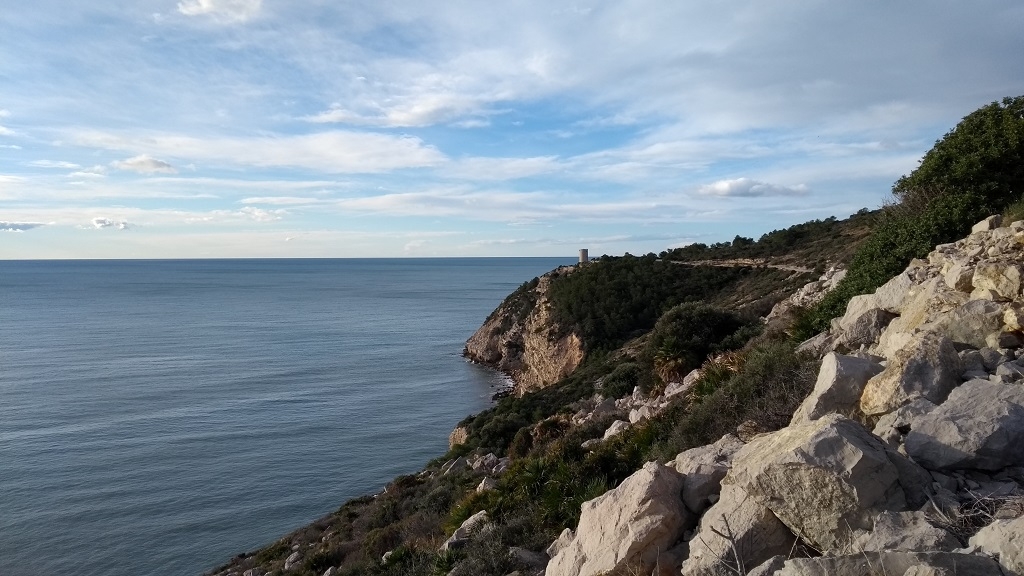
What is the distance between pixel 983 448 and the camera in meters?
5.21

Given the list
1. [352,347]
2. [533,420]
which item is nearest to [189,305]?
[352,347]

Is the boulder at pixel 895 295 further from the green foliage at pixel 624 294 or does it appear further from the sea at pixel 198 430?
the green foliage at pixel 624 294

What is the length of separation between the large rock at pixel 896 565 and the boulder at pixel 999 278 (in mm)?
5108

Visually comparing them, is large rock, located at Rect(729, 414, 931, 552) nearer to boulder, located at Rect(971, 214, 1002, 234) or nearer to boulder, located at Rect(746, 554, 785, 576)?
boulder, located at Rect(746, 554, 785, 576)

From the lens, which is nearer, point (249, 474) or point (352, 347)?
point (249, 474)

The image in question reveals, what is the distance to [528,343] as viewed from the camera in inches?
2143

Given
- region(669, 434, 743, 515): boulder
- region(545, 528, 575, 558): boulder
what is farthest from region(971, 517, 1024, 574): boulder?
region(545, 528, 575, 558): boulder

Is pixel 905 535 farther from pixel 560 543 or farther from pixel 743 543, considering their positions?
pixel 560 543

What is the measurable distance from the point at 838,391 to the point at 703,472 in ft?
5.12

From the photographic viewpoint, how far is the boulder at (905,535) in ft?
14.6

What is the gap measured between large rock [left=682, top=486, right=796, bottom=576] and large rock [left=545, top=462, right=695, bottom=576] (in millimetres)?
442

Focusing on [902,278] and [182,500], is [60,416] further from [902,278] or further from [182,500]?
[902,278]

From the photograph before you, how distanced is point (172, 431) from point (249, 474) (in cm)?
889

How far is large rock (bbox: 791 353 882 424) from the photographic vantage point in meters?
6.61
